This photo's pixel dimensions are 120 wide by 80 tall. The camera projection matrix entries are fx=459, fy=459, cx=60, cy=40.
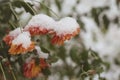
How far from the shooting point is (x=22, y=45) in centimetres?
152

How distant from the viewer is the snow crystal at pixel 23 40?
152cm

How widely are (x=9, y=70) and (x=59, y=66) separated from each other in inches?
86.5

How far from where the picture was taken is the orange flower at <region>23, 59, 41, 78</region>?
177 cm

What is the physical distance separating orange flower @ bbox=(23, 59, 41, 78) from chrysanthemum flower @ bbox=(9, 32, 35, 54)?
252 mm

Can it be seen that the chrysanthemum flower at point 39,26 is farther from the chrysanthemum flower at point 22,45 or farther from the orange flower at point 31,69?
the orange flower at point 31,69

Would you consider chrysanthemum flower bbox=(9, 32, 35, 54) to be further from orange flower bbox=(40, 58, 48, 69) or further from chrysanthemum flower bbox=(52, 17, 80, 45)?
orange flower bbox=(40, 58, 48, 69)

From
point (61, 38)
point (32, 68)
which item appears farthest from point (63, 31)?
point (32, 68)

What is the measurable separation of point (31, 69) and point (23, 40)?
0.28 meters

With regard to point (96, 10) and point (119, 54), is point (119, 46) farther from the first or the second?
point (96, 10)

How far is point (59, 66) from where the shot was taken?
4.04 metres

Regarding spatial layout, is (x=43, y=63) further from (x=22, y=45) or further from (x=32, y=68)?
(x=22, y=45)

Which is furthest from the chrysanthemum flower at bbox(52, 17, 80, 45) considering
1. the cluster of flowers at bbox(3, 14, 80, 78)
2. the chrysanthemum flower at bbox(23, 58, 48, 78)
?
the chrysanthemum flower at bbox(23, 58, 48, 78)

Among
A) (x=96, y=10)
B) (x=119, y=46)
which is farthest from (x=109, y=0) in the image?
(x=119, y=46)

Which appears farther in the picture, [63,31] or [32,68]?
[32,68]
